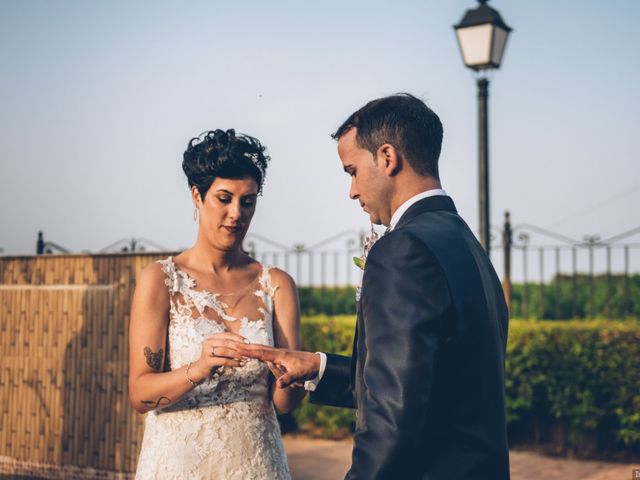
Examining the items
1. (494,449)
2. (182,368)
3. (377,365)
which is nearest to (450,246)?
(377,365)

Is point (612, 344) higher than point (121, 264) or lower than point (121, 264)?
lower

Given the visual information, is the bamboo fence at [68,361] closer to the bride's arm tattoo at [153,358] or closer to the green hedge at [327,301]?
the bride's arm tattoo at [153,358]

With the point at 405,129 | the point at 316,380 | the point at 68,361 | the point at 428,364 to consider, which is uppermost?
the point at 405,129

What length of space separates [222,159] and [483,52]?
16.8 feet

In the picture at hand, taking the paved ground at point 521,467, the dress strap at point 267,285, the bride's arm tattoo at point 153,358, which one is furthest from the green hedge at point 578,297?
the bride's arm tattoo at point 153,358

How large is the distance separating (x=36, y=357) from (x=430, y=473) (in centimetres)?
572

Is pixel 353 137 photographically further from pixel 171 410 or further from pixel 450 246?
pixel 171 410

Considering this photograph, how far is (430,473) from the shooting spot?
216cm

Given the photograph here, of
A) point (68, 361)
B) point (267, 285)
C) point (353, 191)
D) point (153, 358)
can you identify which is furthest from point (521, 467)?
point (353, 191)

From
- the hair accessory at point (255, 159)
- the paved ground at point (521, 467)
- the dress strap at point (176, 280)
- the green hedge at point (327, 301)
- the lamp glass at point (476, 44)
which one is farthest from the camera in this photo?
the green hedge at point (327, 301)

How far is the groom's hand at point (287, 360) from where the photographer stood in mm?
2934

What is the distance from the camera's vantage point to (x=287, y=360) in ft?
9.68

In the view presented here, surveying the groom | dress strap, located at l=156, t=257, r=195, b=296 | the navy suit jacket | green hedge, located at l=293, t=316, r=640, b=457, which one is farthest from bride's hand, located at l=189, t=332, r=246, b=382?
green hedge, located at l=293, t=316, r=640, b=457

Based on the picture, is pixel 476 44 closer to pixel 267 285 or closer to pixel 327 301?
pixel 267 285
